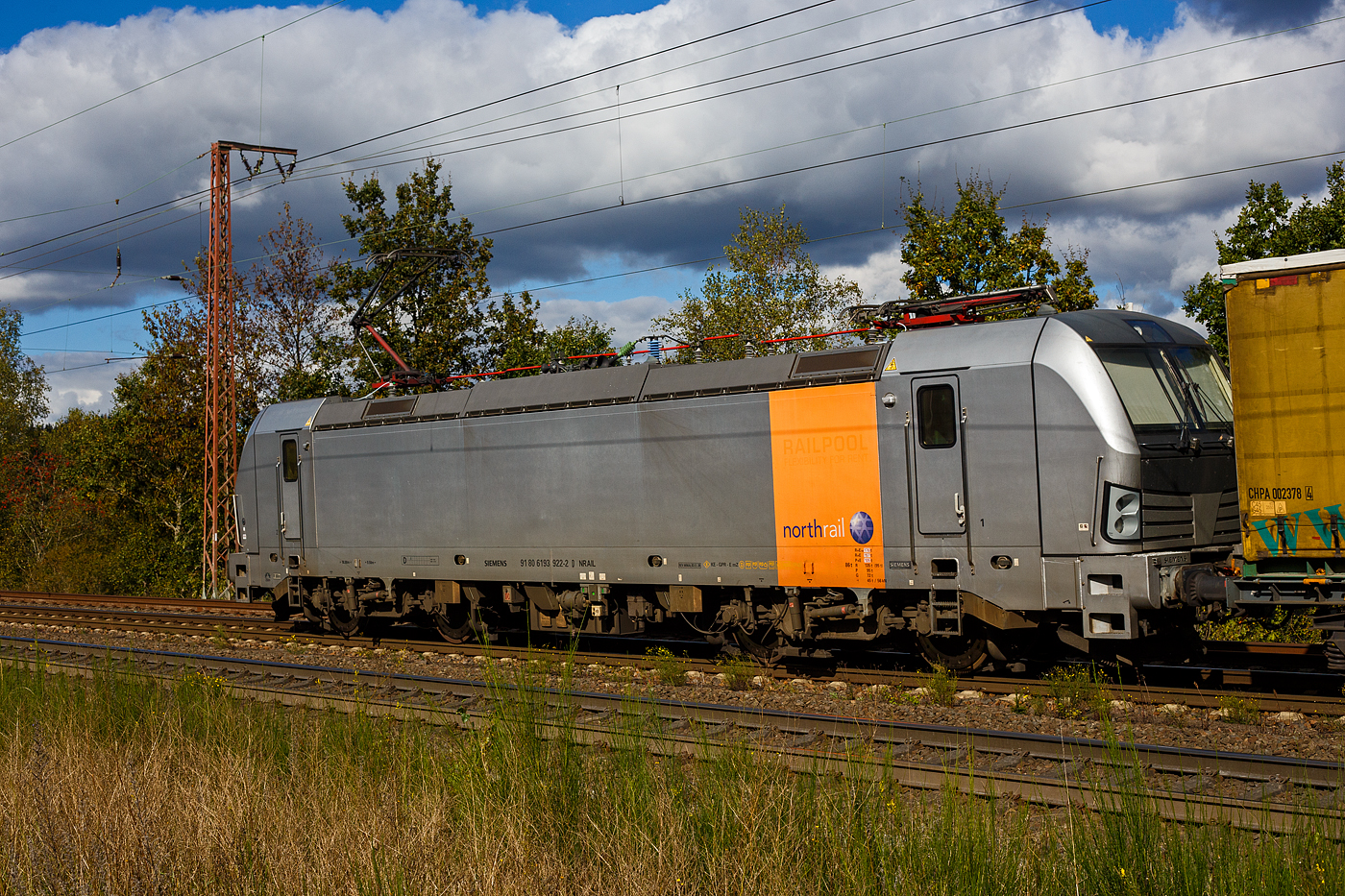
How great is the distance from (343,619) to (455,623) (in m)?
2.37

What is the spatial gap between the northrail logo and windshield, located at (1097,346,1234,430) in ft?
9.11

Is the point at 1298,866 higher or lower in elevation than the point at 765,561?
lower

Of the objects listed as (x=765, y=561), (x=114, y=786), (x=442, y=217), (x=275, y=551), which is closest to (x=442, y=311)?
(x=442, y=217)

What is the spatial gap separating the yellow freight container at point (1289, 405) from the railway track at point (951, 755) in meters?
2.29

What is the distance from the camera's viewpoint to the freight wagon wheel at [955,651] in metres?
10.6

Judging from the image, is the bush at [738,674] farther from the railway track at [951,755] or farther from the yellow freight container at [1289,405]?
the yellow freight container at [1289,405]

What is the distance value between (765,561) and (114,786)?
6979 mm

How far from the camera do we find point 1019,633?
10414mm

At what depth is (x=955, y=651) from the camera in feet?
35.6

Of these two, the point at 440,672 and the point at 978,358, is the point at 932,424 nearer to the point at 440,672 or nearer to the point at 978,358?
the point at 978,358

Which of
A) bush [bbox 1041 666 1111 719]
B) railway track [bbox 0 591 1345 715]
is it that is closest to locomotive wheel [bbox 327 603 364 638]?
railway track [bbox 0 591 1345 715]

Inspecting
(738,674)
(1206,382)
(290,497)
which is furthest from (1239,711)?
(290,497)

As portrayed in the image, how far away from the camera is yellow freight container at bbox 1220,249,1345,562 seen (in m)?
8.14

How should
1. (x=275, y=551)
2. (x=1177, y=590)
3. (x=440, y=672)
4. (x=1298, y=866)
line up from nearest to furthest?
(x=1298, y=866)
(x=1177, y=590)
(x=440, y=672)
(x=275, y=551)
